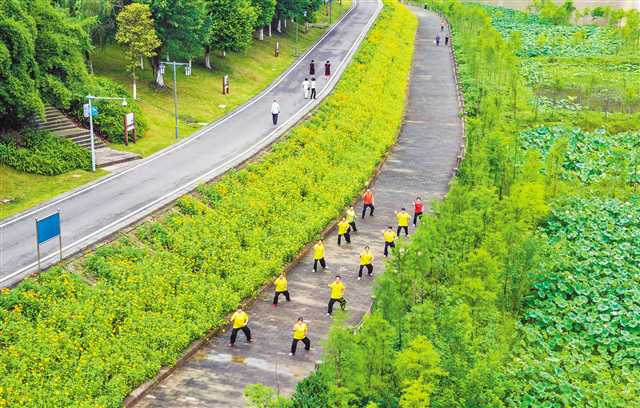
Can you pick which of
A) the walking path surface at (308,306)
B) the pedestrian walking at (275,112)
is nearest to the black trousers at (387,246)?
the walking path surface at (308,306)

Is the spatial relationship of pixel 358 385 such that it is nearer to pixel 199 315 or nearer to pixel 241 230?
pixel 199 315

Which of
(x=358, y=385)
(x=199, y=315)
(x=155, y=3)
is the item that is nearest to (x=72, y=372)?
(x=199, y=315)

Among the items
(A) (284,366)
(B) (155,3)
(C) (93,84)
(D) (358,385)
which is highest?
(B) (155,3)

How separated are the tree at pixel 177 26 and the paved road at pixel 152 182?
203 inches

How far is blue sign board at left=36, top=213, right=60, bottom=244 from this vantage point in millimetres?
23094

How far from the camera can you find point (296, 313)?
25516 mm

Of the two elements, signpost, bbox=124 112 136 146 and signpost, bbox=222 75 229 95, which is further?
signpost, bbox=222 75 229 95

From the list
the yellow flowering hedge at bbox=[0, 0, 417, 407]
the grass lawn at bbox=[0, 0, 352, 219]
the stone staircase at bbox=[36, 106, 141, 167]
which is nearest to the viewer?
the yellow flowering hedge at bbox=[0, 0, 417, 407]

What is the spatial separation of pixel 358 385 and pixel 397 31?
62318 mm

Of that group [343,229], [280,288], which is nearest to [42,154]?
[343,229]

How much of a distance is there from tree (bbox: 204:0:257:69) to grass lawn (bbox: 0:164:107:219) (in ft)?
71.6

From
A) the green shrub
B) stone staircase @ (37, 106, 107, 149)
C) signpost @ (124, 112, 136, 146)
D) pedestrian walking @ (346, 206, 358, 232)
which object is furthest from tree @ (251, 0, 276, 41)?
pedestrian walking @ (346, 206, 358, 232)

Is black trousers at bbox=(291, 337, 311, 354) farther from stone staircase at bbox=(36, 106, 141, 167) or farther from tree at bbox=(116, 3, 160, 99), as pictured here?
tree at bbox=(116, 3, 160, 99)

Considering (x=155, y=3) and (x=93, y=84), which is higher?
(x=155, y=3)
